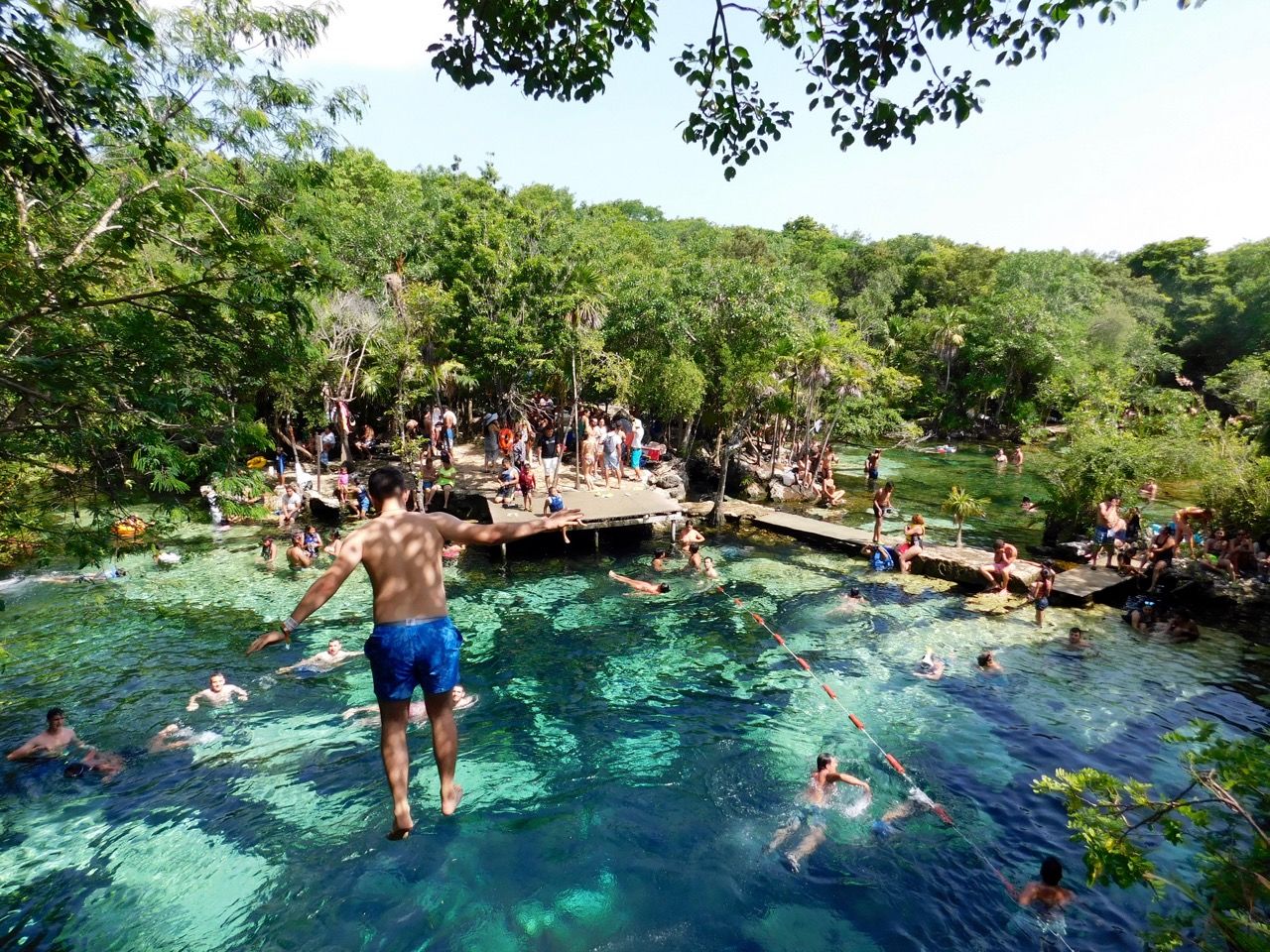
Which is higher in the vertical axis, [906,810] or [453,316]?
[453,316]

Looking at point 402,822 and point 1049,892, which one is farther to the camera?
→ point 1049,892

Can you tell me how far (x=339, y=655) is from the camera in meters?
12.5

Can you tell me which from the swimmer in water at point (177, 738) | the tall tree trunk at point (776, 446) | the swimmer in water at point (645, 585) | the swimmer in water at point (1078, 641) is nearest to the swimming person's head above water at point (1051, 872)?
the swimmer in water at point (1078, 641)

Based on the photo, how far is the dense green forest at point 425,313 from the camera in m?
6.34

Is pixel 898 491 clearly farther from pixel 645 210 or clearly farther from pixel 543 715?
pixel 645 210

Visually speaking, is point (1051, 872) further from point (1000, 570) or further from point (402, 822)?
point (1000, 570)

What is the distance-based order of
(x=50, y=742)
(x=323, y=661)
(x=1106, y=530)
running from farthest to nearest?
(x=1106, y=530), (x=323, y=661), (x=50, y=742)

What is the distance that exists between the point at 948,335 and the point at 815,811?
3755 cm

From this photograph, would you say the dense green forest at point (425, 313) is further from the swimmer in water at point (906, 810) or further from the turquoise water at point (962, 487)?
the swimmer in water at point (906, 810)

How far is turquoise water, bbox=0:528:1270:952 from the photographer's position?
664cm

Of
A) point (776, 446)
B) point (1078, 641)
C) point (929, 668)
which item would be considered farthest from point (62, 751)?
point (776, 446)

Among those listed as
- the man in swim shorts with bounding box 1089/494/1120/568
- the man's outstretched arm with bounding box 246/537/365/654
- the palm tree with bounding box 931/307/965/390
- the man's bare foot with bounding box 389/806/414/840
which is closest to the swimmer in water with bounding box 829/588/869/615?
the man in swim shorts with bounding box 1089/494/1120/568

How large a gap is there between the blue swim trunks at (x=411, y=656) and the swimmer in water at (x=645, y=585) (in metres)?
12.6

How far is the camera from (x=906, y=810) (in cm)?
831
